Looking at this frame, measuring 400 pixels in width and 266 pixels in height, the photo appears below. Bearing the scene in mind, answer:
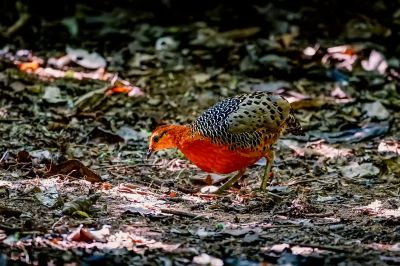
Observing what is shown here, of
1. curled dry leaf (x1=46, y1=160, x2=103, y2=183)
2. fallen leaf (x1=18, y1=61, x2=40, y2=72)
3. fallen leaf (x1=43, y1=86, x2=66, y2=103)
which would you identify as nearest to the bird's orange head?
curled dry leaf (x1=46, y1=160, x2=103, y2=183)

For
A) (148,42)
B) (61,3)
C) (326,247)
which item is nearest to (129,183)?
(326,247)

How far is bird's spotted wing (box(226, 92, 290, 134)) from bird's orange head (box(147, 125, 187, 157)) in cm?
34

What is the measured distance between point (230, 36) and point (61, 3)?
6.96 feet

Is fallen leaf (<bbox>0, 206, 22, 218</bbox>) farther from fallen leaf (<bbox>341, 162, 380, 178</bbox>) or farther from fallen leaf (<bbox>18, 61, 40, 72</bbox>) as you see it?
fallen leaf (<bbox>18, 61, 40, 72</bbox>)

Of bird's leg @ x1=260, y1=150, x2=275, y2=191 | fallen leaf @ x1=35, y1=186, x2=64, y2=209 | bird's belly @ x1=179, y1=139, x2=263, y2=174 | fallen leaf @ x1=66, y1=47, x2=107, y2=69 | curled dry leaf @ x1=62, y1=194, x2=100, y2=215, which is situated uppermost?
curled dry leaf @ x1=62, y1=194, x2=100, y2=215

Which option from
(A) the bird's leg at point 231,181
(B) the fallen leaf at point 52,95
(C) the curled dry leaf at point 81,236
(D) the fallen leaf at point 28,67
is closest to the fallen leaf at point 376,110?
(A) the bird's leg at point 231,181

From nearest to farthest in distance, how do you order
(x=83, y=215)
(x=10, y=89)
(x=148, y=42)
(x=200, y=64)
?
(x=83, y=215) < (x=10, y=89) < (x=200, y=64) < (x=148, y=42)

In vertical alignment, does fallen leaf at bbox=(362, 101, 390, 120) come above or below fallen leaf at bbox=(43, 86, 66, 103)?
below

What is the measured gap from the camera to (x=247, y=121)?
5062 millimetres

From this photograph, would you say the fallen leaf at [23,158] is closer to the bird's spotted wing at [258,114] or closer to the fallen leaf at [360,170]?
the bird's spotted wing at [258,114]

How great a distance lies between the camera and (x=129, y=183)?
514 cm

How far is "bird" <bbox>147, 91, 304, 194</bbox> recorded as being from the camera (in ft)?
16.3

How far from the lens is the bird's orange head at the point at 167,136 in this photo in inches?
201

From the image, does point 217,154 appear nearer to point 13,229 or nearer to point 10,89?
point 13,229
